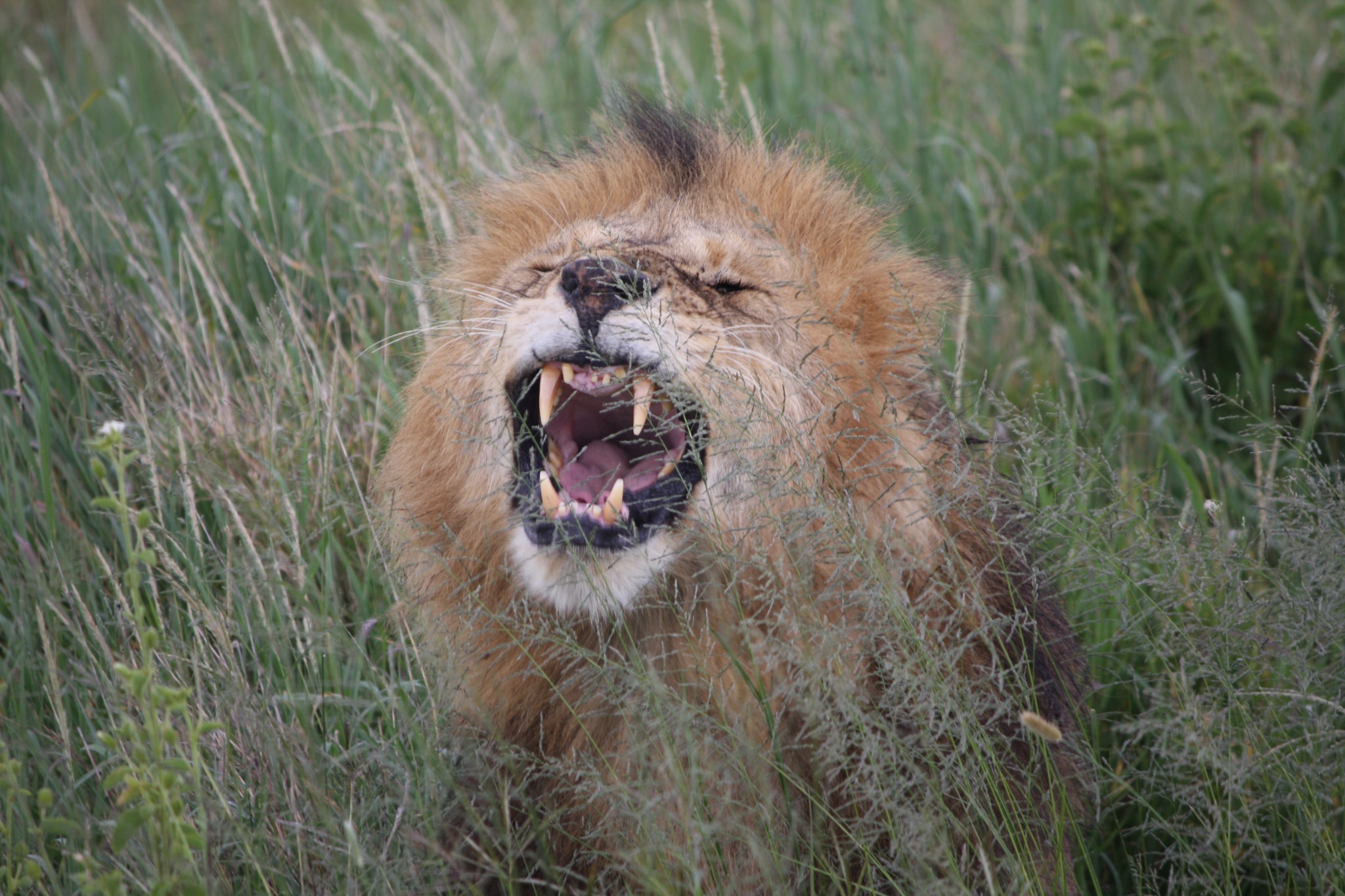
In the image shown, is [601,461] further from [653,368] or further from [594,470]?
[653,368]

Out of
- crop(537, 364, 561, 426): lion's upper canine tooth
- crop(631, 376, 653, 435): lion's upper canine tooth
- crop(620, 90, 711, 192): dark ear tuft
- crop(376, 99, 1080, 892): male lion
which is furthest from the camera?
crop(620, 90, 711, 192): dark ear tuft

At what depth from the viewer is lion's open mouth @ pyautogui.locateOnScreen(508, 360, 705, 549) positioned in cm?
207

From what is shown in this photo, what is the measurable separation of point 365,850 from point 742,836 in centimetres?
64

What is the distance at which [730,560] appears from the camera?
1898 millimetres

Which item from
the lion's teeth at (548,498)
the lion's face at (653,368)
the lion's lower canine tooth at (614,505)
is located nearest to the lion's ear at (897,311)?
the lion's face at (653,368)

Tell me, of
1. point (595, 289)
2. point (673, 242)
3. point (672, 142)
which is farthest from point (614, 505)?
point (672, 142)

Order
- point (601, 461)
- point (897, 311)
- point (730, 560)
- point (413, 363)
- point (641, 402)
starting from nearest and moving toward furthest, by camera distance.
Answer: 1. point (730, 560)
2. point (641, 402)
3. point (897, 311)
4. point (601, 461)
5. point (413, 363)

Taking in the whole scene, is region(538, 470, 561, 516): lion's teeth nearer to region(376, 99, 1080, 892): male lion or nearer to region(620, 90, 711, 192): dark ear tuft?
region(376, 99, 1080, 892): male lion

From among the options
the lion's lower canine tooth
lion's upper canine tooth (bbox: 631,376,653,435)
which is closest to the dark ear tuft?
lion's upper canine tooth (bbox: 631,376,653,435)

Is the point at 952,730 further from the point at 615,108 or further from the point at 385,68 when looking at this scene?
the point at 385,68

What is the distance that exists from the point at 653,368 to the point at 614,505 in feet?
0.84

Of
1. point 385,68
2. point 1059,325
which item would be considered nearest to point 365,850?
point 1059,325

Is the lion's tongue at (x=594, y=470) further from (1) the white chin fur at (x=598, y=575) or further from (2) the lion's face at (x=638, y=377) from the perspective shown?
(1) the white chin fur at (x=598, y=575)

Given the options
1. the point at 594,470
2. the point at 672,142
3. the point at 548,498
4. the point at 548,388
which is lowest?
the point at 594,470
